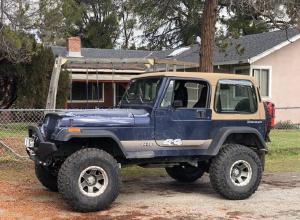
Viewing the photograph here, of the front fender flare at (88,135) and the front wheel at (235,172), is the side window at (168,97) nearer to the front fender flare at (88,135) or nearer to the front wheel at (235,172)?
the front fender flare at (88,135)

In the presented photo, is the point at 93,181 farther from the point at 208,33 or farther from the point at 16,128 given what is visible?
the point at 16,128

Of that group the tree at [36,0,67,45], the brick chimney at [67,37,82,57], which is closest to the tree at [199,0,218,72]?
the tree at [36,0,67,45]

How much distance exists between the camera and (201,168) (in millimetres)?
9508

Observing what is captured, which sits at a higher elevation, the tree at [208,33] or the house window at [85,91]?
the tree at [208,33]

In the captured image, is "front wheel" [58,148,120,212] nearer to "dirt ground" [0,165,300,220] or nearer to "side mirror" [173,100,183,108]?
"dirt ground" [0,165,300,220]

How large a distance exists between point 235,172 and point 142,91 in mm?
1986

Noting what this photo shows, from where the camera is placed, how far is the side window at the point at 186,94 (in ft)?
27.7

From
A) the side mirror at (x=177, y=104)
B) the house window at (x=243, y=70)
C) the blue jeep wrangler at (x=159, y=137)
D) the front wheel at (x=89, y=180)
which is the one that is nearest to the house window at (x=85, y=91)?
the house window at (x=243, y=70)

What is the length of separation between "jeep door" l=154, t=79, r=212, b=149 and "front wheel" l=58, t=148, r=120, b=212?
958 mm

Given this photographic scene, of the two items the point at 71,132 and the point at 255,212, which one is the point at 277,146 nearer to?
the point at 255,212

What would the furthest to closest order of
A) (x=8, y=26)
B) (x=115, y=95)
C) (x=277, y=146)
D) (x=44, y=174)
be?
(x=115, y=95), (x=277, y=146), (x=8, y=26), (x=44, y=174)

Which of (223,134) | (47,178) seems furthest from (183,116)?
(47,178)

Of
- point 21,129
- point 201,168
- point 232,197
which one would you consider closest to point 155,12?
point 21,129

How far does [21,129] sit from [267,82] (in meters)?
12.5
